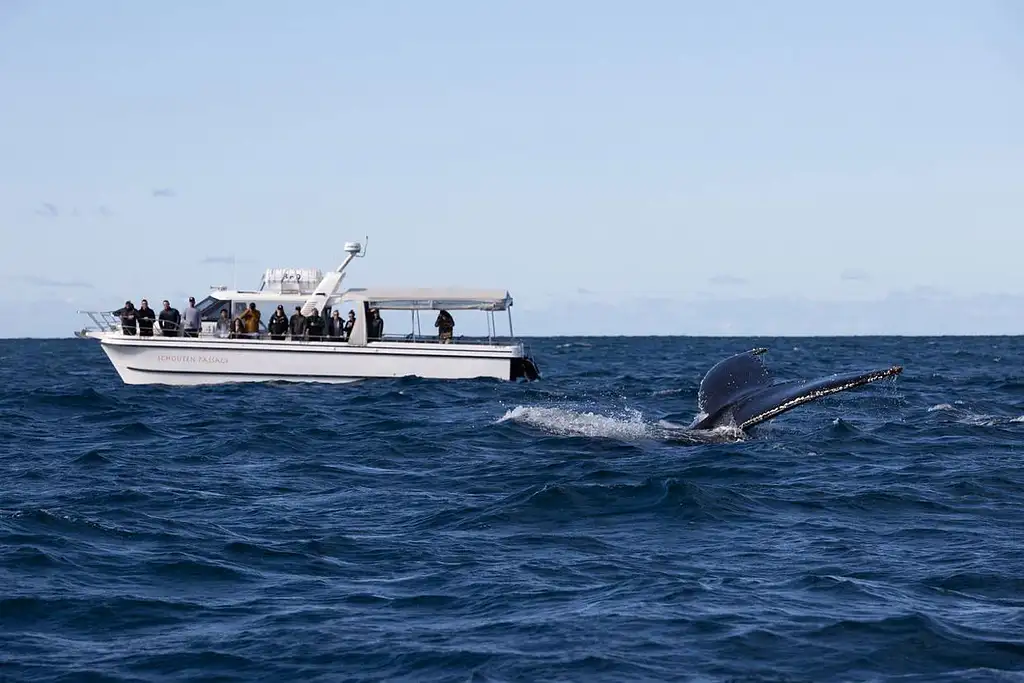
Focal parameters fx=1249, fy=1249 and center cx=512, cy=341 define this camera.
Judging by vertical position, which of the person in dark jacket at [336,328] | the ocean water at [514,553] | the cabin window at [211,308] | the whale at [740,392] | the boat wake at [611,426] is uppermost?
the cabin window at [211,308]

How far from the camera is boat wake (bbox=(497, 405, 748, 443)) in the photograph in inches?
692

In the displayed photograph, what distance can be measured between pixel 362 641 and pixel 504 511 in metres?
4.71

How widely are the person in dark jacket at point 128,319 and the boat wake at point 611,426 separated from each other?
12601mm

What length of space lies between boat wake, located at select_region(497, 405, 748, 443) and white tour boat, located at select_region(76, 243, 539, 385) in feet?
25.4

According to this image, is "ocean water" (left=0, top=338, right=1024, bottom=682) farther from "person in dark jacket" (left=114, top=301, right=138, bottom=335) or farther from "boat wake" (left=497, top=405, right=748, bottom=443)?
"person in dark jacket" (left=114, top=301, right=138, bottom=335)

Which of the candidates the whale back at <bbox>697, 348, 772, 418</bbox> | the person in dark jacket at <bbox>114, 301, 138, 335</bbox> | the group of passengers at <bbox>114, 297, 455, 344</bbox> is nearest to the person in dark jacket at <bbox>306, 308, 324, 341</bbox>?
the group of passengers at <bbox>114, 297, 455, 344</bbox>

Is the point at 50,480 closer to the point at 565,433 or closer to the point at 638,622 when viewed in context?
the point at 565,433

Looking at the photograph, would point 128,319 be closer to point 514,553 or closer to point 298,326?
point 298,326

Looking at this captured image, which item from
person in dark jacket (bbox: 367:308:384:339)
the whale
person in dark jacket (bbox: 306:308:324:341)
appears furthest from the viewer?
person in dark jacket (bbox: 367:308:384:339)

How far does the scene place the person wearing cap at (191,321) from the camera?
32688mm

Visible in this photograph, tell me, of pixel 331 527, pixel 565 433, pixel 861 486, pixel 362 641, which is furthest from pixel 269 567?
pixel 565 433

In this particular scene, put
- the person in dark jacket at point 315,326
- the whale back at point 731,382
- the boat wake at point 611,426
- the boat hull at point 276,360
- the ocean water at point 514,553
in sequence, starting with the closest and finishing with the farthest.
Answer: the ocean water at point 514,553
the whale back at point 731,382
the boat wake at point 611,426
the boat hull at point 276,360
the person in dark jacket at point 315,326

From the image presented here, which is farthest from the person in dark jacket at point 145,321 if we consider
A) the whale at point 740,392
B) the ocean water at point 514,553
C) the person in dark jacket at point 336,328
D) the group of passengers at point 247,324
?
the whale at point 740,392

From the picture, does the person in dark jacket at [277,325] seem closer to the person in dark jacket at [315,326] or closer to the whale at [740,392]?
the person in dark jacket at [315,326]
